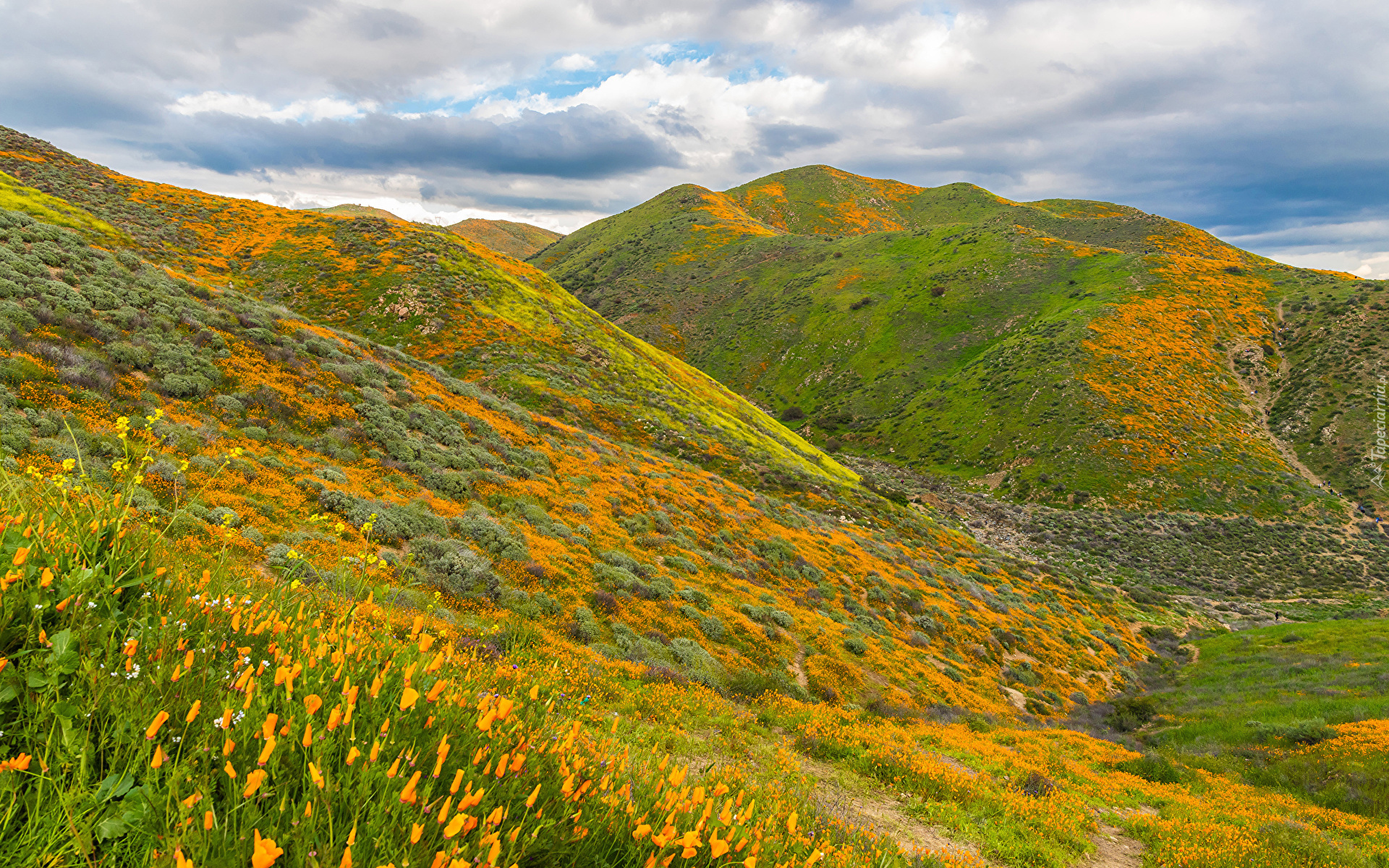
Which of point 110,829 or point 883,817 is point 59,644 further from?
point 883,817

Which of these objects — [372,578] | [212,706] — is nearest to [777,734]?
[372,578]

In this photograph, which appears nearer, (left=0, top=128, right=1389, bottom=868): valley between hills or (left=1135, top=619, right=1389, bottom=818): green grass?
(left=0, top=128, right=1389, bottom=868): valley between hills

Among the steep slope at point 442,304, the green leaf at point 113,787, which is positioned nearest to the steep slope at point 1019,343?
the steep slope at point 442,304

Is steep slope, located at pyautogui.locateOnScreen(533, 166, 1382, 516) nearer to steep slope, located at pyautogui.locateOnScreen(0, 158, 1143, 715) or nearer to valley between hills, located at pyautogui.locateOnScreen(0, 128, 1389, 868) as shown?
valley between hills, located at pyautogui.locateOnScreen(0, 128, 1389, 868)

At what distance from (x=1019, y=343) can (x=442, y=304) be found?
72.4m

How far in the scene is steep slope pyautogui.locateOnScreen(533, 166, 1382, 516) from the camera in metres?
56.5

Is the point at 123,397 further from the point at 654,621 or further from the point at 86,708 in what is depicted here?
the point at 86,708

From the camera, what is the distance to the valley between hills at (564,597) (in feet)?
6.90

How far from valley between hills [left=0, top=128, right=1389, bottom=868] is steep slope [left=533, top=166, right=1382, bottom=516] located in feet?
3.17

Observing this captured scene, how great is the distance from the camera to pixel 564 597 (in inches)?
450

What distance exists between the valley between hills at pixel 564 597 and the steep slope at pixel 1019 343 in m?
0.97

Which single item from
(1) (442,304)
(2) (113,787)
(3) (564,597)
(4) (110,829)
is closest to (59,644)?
(2) (113,787)

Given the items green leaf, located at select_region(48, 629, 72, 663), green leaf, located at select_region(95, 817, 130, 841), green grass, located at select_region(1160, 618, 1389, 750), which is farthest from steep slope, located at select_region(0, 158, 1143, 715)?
green grass, located at select_region(1160, 618, 1389, 750)

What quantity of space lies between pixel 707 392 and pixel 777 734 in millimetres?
47210
